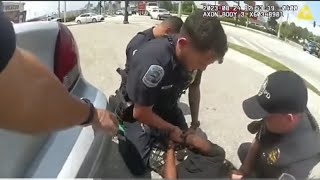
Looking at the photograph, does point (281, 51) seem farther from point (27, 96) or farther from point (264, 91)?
point (27, 96)

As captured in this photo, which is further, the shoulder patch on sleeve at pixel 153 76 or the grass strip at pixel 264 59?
the shoulder patch on sleeve at pixel 153 76

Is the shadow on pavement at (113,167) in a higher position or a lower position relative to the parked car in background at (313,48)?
lower

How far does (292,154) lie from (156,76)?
68cm

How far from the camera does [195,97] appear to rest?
7.05ft

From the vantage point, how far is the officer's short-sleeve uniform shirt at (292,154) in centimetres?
176

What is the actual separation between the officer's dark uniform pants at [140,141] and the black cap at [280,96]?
0.36 meters

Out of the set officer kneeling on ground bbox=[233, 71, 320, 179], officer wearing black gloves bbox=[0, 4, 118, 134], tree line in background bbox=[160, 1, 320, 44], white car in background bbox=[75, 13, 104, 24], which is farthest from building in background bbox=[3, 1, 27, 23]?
officer kneeling on ground bbox=[233, 71, 320, 179]

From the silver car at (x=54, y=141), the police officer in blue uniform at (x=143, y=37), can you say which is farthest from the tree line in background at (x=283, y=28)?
the silver car at (x=54, y=141)

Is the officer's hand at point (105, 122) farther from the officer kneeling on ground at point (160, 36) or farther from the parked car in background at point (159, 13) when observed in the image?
the parked car in background at point (159, 13)

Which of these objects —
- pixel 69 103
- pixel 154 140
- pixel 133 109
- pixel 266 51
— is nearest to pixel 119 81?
Answer: pixel 133 109

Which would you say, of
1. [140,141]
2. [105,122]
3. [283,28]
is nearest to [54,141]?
[105,122]

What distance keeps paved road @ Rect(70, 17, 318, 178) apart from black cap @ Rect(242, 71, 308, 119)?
70 millimetres

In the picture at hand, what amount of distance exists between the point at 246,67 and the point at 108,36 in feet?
2.09

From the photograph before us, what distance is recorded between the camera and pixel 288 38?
2.00m
